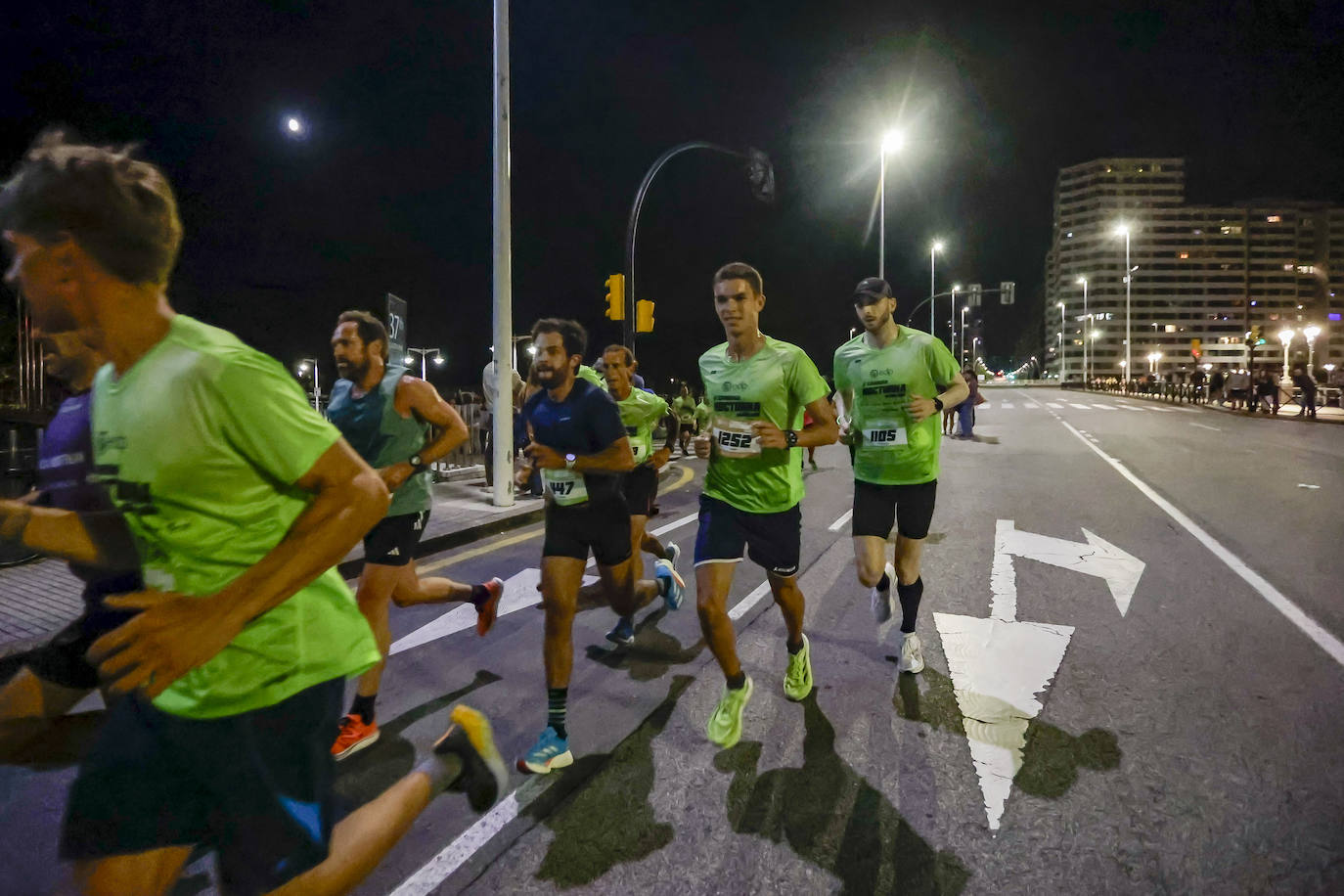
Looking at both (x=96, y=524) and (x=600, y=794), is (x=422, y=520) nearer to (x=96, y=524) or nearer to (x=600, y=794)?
(x=600, y=794)

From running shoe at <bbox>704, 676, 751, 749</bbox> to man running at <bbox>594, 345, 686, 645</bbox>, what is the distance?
1503 millimetres

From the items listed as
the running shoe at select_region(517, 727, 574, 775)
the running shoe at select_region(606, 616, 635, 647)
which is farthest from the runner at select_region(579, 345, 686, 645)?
the running shoe at select_region(517, 727, 574, 775)

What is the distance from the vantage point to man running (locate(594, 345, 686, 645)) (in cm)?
540

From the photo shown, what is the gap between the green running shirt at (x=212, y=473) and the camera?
1.42 meters

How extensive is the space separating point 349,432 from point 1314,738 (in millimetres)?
4682

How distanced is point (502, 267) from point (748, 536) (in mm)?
8174

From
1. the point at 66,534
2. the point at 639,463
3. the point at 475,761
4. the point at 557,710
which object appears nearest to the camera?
the point at 66,534

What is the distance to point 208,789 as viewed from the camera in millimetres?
1537

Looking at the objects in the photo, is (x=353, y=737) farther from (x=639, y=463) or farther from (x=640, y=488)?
(x=639, y=463)

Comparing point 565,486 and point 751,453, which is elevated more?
point 751,453

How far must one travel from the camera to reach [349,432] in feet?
12.6

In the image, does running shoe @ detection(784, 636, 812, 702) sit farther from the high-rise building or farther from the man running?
the high-rise building

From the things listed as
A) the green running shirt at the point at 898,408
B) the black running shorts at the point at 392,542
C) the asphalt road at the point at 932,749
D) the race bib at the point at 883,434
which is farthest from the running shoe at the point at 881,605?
the black running shorts at the point at 392,542

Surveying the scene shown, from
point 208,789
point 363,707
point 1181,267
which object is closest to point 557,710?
point 363,707
